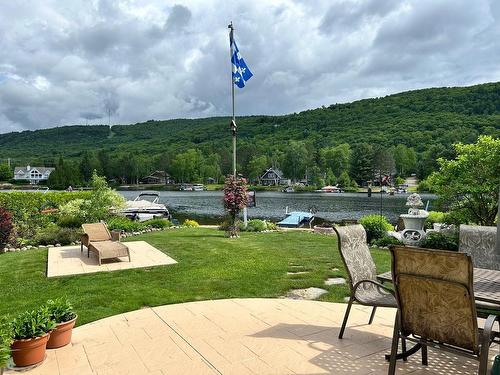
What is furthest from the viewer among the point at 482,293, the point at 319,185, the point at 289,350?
the point at 319,185

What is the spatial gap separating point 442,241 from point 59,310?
8.06 meters

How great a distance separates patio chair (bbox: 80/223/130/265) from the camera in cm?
722

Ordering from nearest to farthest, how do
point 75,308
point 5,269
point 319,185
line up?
point 75,308, point 5,269, point 319,185

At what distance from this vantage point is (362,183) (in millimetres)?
73938

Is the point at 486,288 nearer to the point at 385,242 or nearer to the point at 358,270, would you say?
the point at 358,270

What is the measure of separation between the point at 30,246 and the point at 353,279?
31.0ft

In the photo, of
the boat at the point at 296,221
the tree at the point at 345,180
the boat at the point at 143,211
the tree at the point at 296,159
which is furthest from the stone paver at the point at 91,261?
the tree at the point at 296,159

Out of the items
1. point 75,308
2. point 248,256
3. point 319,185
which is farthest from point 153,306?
point 319,185

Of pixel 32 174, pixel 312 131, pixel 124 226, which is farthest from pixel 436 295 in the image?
pixel 32 174

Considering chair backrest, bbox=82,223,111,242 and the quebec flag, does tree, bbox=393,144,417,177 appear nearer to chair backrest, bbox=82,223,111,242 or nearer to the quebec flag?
the quebec flag

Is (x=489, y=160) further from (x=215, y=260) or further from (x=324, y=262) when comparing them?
(x=215, y=260)

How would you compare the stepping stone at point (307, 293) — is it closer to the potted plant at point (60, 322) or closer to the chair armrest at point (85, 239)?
the potted plant at point (60, 322)

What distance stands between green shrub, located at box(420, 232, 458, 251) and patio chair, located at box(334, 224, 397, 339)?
585 centimetres

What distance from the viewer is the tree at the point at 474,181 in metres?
9.16
